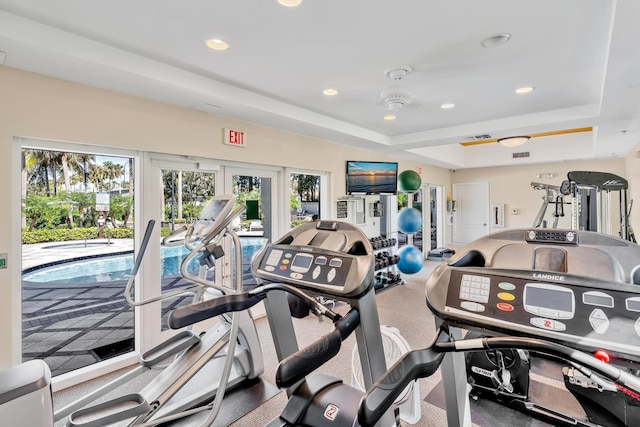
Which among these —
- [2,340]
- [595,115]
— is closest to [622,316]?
[2,340]

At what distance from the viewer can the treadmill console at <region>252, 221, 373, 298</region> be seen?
1406 mm

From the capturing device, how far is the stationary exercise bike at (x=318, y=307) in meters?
1.23

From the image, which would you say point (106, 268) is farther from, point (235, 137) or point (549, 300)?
point (549, 300)

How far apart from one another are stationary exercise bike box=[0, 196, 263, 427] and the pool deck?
1.10 metres

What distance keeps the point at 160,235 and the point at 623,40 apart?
3.91m

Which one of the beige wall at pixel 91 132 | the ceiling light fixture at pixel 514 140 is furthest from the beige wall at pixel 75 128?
the ceiling light fixture at pixel 514 140

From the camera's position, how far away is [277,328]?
195 centimetres

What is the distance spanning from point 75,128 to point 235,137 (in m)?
1.51

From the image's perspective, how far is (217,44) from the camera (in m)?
2.38

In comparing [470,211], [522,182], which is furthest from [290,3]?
[470,211]

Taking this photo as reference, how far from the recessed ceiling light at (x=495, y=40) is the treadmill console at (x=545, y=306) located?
2.01 m

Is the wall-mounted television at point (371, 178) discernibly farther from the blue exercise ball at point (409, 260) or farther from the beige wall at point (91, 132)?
the blue exercise ball at point (409, 260)

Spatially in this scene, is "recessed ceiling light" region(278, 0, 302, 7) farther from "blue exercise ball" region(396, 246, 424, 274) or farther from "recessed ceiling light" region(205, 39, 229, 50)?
"blue exercise ball" region(396, 246, 424, 274)

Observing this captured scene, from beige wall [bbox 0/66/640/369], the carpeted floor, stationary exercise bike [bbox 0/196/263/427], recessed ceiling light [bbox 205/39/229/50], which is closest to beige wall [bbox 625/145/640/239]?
beige wall [bbox 0/66/640/369]
